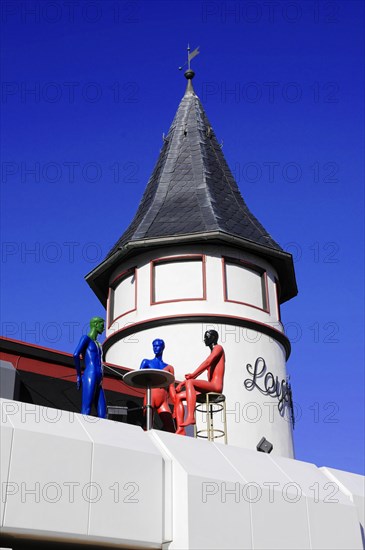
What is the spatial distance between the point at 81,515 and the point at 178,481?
162 cm

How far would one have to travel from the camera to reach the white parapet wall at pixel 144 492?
29.1 ft

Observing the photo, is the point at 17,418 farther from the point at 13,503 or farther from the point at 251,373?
the point at 251,373

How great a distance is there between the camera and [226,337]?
18266mm

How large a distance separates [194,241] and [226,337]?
274 cm

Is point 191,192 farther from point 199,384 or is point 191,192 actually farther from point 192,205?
point 199,384

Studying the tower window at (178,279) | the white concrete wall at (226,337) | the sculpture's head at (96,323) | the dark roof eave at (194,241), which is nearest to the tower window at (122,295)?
the white concrete wall at (226,337)

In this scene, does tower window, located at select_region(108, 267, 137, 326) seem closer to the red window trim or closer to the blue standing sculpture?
the red window trim

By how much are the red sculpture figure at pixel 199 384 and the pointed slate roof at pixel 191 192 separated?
21.6ft

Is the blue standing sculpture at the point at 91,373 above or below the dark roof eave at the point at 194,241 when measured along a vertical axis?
below

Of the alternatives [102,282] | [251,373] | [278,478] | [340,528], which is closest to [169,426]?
[278,478]

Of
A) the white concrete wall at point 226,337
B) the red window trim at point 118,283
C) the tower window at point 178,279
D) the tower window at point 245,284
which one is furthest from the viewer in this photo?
the red window trim at point 118,283

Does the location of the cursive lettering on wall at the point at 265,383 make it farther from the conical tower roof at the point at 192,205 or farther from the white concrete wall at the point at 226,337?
the conical tower roof at the point at 192,205

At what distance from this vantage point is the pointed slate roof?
20.1 m

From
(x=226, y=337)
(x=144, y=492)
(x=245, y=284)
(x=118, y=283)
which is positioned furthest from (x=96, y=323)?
(x=118, y=283)
